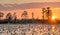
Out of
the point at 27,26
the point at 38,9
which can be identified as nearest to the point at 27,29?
the point at 27,26

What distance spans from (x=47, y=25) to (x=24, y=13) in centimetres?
31

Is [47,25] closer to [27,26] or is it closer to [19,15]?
[27,26]

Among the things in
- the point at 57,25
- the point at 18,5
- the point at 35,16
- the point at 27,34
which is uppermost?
the point at 18,5

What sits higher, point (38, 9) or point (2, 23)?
point (38, 9)

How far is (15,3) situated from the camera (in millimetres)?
1556

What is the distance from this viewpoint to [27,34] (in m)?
1.50

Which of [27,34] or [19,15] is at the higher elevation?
[19,15]

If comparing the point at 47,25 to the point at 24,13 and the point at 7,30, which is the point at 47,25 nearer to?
the point at 24,13

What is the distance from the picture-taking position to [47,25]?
150cm

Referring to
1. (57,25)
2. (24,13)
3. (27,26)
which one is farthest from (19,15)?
Answer: (57,25)

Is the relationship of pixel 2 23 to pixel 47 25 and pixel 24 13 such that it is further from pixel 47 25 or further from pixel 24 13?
pixel 47 25

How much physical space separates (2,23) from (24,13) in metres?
0.29

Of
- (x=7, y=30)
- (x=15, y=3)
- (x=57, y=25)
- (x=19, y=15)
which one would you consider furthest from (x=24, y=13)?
(x=57, y=25)

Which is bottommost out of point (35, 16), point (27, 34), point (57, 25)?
point (27, 34)
